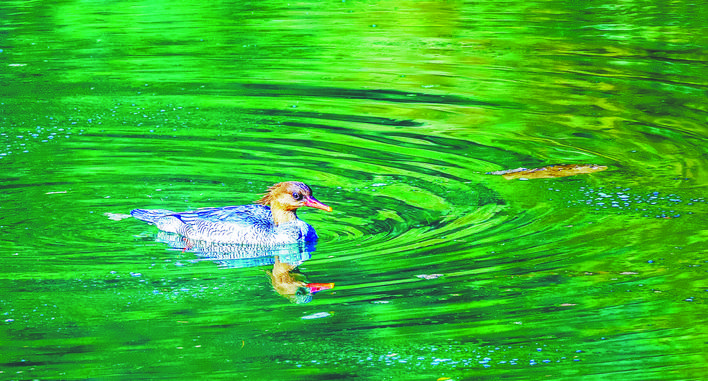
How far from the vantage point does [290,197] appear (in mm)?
10297

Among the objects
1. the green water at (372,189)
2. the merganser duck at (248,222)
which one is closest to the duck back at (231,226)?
the merganser duck at (248,222)

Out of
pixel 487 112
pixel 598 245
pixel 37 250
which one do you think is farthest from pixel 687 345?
pixel 487 112

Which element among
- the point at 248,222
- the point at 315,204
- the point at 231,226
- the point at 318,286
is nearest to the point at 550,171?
the point at 315,204

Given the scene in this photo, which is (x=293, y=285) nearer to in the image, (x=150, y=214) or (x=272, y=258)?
(x=272, y=258)

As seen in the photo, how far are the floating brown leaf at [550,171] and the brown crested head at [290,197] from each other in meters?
2.44

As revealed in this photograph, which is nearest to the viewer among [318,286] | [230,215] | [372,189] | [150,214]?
[318,286]

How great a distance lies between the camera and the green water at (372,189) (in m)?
7.54

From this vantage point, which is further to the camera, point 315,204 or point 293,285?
point 315,204

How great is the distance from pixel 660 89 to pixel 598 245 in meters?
6.52

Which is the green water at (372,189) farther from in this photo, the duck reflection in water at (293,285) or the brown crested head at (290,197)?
the brown crested head at (290,197)

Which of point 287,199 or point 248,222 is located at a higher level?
point 287,199

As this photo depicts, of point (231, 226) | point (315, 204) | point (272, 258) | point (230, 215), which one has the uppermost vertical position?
point (315, 204)

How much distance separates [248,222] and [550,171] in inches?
133

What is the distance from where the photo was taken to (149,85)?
1573 cm
